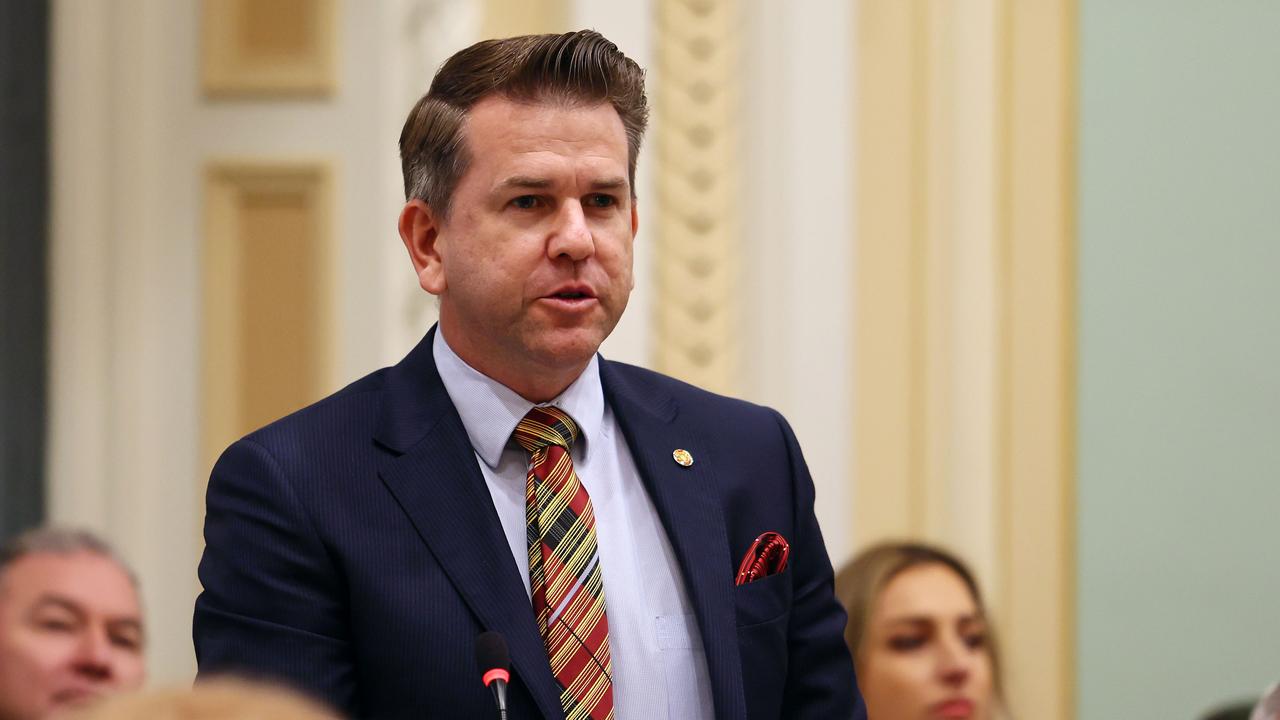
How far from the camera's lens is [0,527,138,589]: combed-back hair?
2.22 metres

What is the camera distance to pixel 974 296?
3.48 m

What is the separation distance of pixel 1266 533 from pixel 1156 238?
676 mm

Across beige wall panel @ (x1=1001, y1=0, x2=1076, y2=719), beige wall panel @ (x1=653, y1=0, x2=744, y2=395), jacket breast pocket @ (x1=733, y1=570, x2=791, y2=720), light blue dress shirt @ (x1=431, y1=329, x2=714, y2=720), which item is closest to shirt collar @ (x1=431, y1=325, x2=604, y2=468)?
light blue dress shirt @ (x1=431, y1=329, x2=714, y2=720)

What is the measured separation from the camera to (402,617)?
1684 millimetres

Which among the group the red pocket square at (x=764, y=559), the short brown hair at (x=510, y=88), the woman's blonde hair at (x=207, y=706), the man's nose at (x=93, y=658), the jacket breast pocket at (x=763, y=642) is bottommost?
the man's nose at (x=93, y=658)

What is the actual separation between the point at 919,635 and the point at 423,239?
4.64 feet

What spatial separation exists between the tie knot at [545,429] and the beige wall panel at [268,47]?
1.86 m

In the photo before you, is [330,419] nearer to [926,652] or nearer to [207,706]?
[207,706]

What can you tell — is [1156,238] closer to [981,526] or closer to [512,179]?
[981,526]

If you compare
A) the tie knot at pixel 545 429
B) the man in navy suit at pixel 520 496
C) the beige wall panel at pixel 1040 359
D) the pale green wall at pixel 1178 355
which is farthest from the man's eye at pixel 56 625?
the pale green wall at pixel 1178 355

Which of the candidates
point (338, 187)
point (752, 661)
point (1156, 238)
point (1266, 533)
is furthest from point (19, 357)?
point (1266, 533)

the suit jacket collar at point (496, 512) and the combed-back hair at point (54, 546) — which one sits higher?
the suit jacket collar at point (496, 512)

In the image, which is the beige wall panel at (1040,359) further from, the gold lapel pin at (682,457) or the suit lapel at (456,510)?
the suit lapel at (456,510)

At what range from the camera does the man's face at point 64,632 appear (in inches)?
80.9
